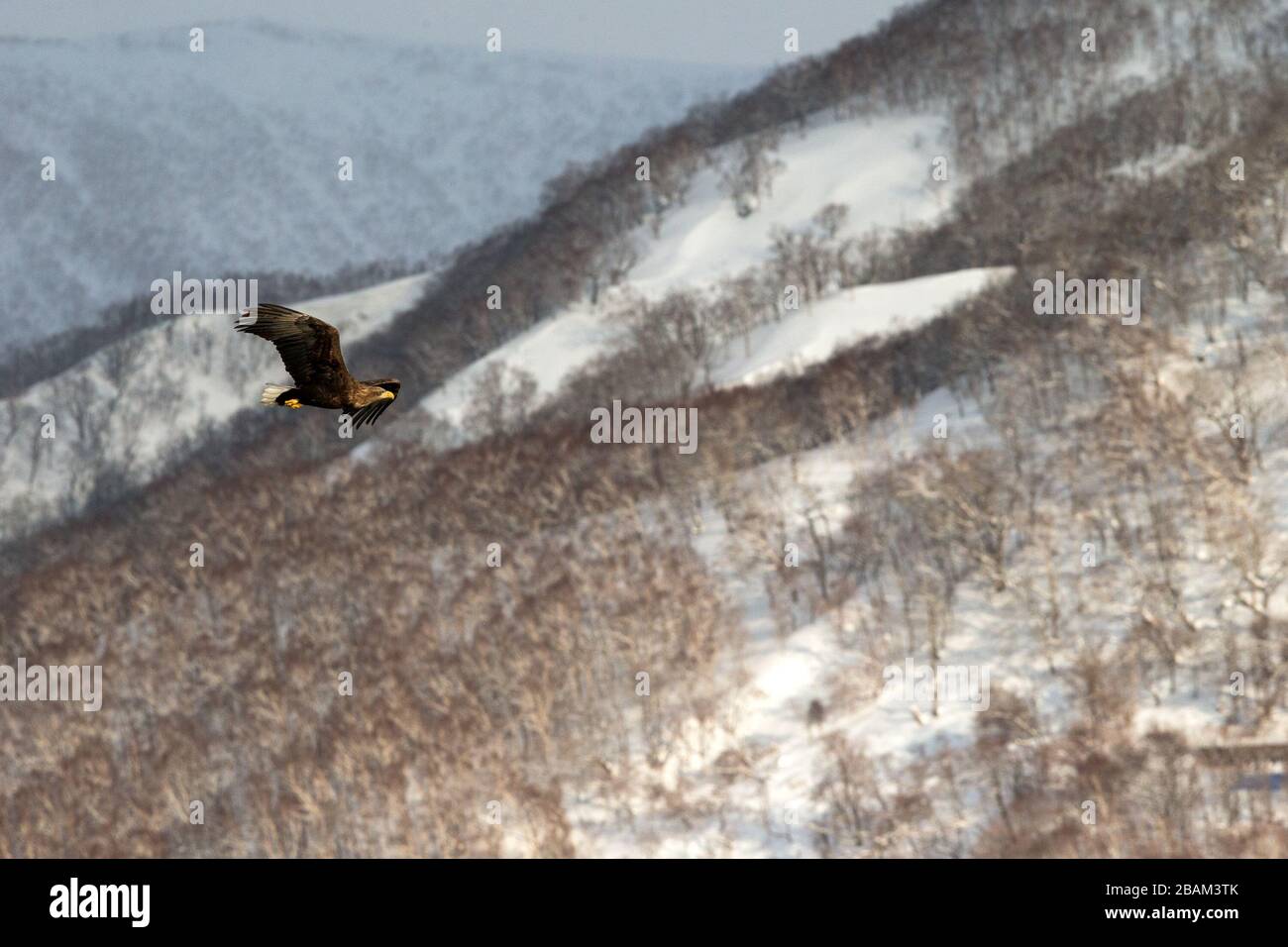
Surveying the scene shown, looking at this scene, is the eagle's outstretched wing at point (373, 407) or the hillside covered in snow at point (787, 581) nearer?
the eagle's outstretched wing at point (373, 407)

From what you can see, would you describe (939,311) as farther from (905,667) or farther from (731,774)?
(731,774)

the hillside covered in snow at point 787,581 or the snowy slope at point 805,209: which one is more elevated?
the snowy slope at point 805,209

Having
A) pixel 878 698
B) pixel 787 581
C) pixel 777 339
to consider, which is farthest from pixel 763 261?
pixel 878 698

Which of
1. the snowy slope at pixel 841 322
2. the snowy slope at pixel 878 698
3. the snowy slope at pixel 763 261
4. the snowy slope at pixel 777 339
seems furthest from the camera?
the snowy slope at pixel 763 261

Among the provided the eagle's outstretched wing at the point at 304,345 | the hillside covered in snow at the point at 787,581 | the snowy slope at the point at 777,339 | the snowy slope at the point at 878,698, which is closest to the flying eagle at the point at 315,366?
the eagle's outstretched wing at the point at 304,345

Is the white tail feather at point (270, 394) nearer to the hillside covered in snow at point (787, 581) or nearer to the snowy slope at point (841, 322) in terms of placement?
the hillside covered in snow at point (787, 581)

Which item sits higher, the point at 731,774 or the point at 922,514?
the point at 922,514

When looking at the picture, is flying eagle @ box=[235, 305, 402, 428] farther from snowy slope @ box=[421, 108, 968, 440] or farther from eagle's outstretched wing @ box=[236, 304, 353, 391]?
snowy slope @ box=[421, 108, 968, 440]
